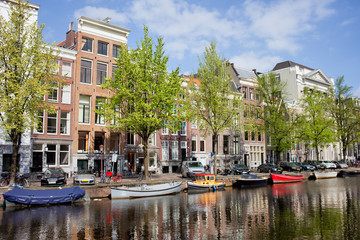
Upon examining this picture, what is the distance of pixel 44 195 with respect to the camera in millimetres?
25375

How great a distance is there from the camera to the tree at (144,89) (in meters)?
34.0

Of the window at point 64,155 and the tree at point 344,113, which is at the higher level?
the tree at point 344,113

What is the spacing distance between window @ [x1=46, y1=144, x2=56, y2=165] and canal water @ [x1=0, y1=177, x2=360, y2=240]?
572 inches

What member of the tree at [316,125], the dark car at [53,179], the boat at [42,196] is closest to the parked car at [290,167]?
the tree at [316,125]

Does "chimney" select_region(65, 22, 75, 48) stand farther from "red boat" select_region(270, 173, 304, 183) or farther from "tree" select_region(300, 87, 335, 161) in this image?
"tree" select_region(300, 87, 335, 161)

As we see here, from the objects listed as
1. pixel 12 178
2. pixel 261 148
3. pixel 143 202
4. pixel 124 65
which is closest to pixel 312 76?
pixel 261 148

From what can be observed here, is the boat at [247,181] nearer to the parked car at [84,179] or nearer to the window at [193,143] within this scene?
the window at [193,143]

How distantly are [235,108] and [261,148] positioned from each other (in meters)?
25.5

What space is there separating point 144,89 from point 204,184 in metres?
12.8

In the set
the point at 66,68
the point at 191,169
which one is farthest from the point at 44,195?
the point at 66,68

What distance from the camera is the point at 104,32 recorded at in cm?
4603

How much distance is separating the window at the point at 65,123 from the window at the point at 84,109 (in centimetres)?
172

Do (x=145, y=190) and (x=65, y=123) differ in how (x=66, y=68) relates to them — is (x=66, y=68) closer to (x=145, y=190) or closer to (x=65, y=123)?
(x=65, y=123)

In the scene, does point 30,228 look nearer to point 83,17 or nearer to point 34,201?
point 34,201
